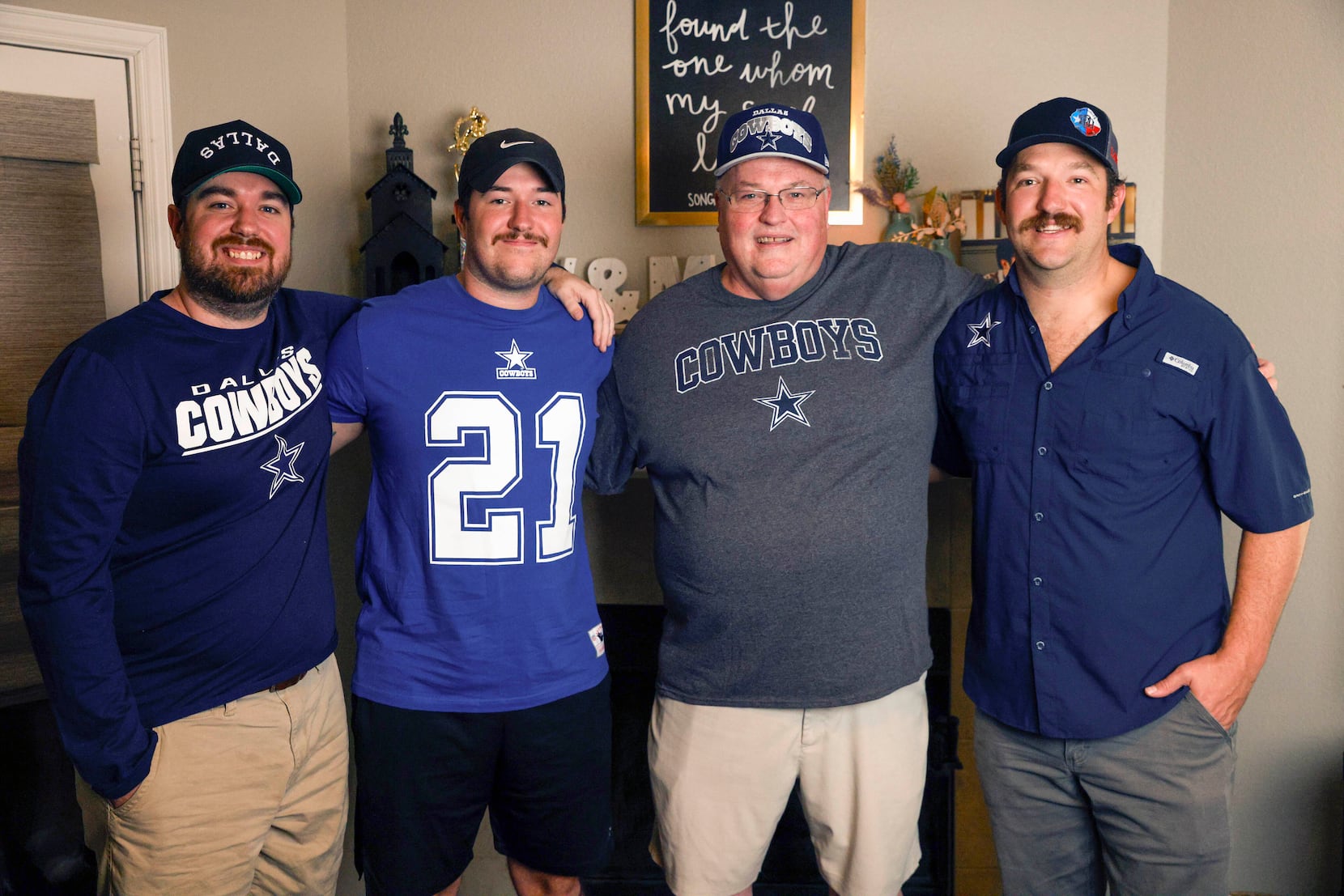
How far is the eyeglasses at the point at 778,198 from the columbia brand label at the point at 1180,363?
0.70 metres

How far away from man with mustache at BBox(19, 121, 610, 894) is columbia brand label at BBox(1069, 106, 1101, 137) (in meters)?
1.37

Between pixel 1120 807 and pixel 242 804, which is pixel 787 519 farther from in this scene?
pixel 242 804

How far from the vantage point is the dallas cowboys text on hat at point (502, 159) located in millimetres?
1786

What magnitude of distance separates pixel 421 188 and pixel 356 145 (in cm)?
36

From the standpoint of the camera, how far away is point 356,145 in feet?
8.75

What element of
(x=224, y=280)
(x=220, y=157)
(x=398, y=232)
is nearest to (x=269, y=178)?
(x=220, y=157)

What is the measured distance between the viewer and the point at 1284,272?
7.07ft

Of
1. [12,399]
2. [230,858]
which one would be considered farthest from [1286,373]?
[12,399]

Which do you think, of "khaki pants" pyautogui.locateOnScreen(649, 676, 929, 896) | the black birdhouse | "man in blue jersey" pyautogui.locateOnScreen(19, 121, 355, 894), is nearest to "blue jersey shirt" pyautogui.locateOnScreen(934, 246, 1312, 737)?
"khaki pants" pyautogui.locateOnScreen(649, 676, 929, 896)

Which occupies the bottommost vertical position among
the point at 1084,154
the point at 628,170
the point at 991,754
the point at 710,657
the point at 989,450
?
the point at 991,754

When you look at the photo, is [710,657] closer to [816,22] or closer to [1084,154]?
[1084,154]

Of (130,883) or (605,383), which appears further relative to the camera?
(605,383)

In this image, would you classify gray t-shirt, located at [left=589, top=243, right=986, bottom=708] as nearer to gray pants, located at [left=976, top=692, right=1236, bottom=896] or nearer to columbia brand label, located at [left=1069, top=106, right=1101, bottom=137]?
gray pants, located at [left=976, top=692, right=1236, bottom=896]

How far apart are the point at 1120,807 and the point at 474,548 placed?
1.21 meters
